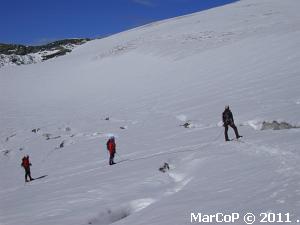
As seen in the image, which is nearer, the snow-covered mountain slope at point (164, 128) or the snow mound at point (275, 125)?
the snow-covered mountain slope at point (164, 128)

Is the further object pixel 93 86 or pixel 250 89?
pixel 93 86

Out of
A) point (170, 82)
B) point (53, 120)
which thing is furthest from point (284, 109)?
point (53, 120)

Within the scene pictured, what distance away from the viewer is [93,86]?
125ft

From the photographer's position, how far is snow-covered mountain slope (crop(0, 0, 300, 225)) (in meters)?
8.86

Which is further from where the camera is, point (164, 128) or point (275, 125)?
point (164, 128)

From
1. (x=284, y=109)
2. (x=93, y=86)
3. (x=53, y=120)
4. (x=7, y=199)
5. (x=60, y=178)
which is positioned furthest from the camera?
(x=93, y=86)

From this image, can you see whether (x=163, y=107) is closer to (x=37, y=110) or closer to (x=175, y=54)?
(x=37, y=110)

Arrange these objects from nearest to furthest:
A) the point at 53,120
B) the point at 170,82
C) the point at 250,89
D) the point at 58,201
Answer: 1. the point at 58,201
2. the point at 250,89
3. the point at 53,120
4. the point at 170,82

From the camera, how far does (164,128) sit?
66.5 ft

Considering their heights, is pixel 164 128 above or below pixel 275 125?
above

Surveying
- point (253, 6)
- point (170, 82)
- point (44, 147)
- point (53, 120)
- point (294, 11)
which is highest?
point (253, 6)

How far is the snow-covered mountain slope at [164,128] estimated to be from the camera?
8.86 meters

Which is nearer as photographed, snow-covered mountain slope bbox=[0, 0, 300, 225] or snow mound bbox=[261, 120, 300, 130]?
snow-covered mountain slope bbox=[0, 0, 300, 225]

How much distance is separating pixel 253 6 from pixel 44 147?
130 feet
